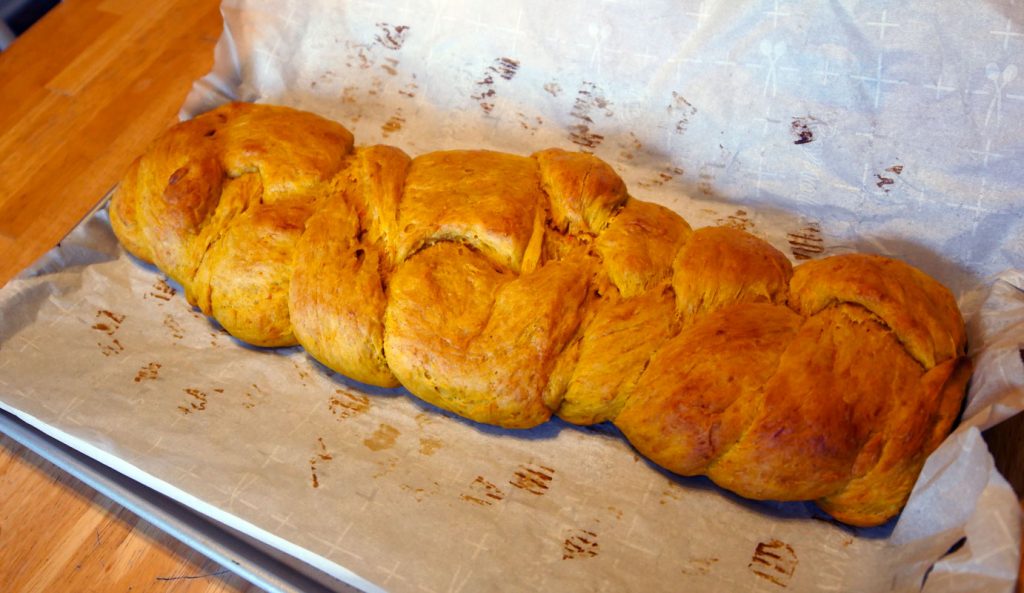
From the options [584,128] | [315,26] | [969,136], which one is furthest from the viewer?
[315,26]

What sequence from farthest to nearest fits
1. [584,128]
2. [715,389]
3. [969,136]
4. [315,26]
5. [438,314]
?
[315,26], [584,128], [969,136], [438,314], [715,389]

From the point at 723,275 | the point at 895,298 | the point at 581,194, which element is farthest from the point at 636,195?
the point at 895,298

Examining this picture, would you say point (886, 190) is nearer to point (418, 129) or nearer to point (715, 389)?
point (715, 389)

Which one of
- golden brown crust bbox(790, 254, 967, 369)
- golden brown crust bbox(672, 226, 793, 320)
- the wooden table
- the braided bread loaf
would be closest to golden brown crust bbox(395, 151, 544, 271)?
the braided bread loaf

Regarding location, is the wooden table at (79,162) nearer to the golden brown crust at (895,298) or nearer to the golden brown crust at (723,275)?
the golden brown crust at (723,275)

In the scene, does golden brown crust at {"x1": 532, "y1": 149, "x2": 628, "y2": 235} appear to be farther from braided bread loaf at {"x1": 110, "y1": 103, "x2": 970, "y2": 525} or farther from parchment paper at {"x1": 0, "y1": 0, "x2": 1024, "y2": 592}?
parchment paper at {"x1": 0, "y1": 0, "x2": 1024, "y2": 592}

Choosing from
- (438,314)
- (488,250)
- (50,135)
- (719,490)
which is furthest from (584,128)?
(50,135)

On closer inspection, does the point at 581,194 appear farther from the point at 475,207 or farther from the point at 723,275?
the point at 723,275
